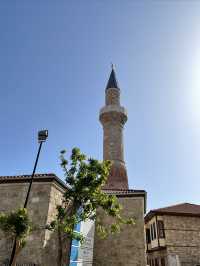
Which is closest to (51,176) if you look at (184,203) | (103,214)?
(103,214)

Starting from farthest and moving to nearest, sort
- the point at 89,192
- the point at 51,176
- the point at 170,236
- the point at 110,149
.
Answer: the point at 110,149 → the point at 170,236 → the point at 51,176 → the point at 89,192

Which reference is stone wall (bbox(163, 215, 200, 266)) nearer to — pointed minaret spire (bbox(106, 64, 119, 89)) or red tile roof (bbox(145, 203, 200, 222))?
red tile roof (bbox(145, 203, 200, 222))

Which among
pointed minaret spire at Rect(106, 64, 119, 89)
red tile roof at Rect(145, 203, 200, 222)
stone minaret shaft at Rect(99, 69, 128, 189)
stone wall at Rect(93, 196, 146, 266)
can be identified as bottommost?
stone wall at Rect(93, 196, 146, 266)

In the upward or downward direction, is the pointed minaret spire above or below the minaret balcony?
above

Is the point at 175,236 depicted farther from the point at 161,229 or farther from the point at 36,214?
the point at 36,214

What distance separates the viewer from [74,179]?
9.16 meters

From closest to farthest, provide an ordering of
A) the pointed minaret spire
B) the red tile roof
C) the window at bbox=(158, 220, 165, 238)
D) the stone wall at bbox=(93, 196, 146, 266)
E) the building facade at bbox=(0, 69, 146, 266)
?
1. the building facade at bbox=(0, 69, 146, 266)
2. the stone wall at bbox=(93, 196, 146, 266)
3. the window at bbox=(158, 220, 165, 238)
4. the red tile roof
5. the pointed minaret spire

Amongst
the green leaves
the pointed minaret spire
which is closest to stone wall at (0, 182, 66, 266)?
the green leaves

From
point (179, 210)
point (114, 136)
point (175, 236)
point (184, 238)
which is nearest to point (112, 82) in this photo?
point (114, 136)

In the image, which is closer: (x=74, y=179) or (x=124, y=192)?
(x=74, y=179)

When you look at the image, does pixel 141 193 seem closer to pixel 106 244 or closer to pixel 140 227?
pixel 140 227

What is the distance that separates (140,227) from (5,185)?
7674mm

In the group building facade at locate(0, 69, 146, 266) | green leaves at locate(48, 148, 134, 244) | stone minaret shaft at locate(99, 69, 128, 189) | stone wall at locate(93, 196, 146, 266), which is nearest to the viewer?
green leaves at locate(48, 148, 134, 244)

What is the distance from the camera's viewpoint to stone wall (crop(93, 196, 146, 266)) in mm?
13031
